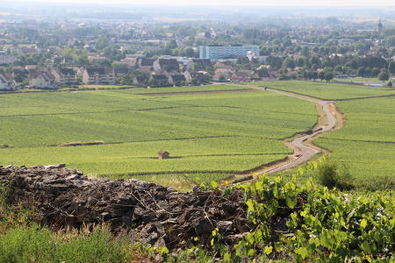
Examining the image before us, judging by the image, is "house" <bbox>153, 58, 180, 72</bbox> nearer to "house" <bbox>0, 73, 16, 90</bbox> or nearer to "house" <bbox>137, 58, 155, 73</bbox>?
"house" <bbox>137, 58, 155, 73</bbox>

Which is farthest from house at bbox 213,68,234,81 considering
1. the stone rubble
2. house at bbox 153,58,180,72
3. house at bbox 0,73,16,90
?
the stone rubble

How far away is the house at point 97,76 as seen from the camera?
8040 centimetres

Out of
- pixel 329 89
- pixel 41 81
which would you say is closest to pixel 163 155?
pixel 329 89

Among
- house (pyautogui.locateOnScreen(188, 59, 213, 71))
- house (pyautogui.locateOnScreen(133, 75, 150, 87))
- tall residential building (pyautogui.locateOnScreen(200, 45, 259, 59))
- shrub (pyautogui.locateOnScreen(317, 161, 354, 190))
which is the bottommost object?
tall residential building (pyautogui.locateOnScreen(200, 45, 259, 59))

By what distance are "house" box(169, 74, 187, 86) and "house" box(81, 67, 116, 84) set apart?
7.36 metres

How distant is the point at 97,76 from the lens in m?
80.5

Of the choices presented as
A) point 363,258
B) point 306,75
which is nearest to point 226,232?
point 363,258

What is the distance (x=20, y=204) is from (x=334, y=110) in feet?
162

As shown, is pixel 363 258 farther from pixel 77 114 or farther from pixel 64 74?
pixel 64 74

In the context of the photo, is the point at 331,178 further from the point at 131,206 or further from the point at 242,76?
the point at 242,76

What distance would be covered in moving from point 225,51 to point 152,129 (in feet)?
289

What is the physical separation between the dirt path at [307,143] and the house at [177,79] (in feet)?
62.1

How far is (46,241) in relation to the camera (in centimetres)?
790

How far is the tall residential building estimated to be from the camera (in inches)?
5044
